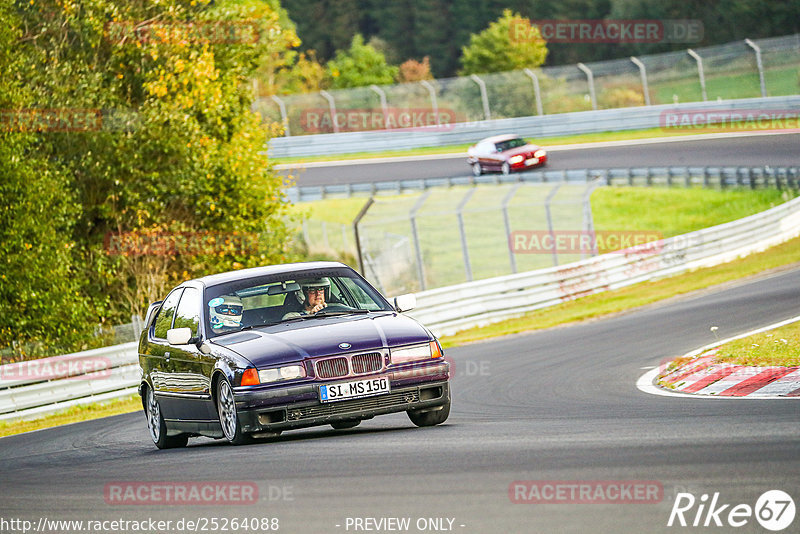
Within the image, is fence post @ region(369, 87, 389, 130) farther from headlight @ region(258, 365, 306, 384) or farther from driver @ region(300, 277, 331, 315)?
headlight @ region(258, 365, 306, 384)

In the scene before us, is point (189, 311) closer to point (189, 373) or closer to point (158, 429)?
point (189, 373)

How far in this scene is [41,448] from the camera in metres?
12.4

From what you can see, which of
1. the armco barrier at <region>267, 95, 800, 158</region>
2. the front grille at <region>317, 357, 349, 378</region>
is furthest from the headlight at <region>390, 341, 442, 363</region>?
the armco barrier at <region>267, 95, 800, 158</region>

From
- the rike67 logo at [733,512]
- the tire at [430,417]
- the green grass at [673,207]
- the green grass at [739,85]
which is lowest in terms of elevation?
the green grass at [673,207]

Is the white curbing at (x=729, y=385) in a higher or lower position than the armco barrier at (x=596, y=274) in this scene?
higher

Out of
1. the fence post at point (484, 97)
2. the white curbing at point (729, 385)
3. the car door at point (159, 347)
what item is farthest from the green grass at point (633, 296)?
the fence post at point (484, 97)

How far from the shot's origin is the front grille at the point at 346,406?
28.2 ft

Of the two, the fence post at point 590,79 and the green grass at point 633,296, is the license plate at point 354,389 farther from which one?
the fence post at point 590,79

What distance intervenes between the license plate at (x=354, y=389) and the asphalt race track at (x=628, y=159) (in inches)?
1157

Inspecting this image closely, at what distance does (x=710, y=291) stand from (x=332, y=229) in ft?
48.6

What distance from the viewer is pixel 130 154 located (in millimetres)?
24766

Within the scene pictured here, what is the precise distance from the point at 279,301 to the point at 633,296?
15.5 m

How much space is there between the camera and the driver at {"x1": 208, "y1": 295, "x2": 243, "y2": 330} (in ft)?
31.7

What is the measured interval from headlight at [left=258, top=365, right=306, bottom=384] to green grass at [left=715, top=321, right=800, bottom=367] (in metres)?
4.86
